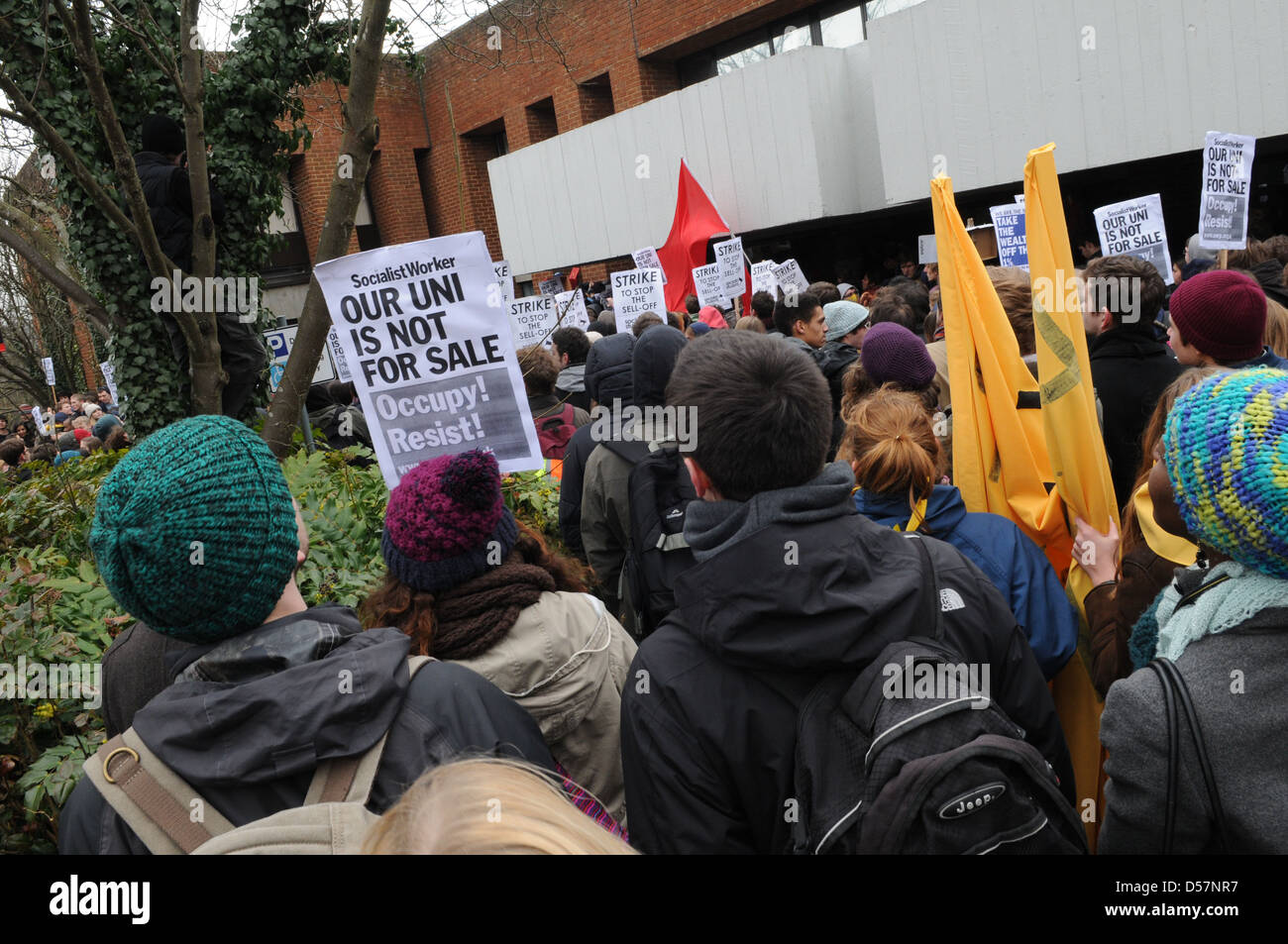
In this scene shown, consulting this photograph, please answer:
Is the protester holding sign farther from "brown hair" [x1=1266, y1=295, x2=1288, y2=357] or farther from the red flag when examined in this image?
the red flag

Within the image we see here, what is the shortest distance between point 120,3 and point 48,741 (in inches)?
163

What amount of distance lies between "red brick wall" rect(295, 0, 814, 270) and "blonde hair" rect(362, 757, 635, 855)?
1642cm

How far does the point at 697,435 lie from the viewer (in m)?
1.91

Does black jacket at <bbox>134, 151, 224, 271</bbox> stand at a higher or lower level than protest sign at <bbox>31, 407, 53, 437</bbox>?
higher

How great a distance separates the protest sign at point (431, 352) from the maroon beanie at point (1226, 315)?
93.4 inches

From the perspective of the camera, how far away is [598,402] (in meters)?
4.83

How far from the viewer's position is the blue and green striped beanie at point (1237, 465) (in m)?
1.51

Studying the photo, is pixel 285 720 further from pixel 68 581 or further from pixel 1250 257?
pixel 1250 257

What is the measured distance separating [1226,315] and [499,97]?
2224cm

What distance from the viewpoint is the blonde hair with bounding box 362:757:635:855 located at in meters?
0.96

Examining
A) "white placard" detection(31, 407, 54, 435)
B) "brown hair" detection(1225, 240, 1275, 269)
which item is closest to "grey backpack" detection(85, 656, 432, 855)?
"brown hair" detection(1225, 240, 1275, 269)

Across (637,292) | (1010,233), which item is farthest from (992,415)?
(637,292)

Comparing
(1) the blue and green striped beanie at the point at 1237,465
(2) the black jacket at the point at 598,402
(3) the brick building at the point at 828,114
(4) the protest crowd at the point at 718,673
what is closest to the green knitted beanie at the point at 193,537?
(4) the protest crowd at the point at 718,673
